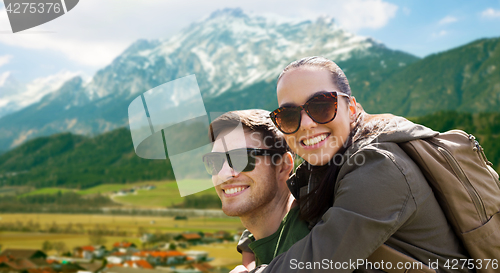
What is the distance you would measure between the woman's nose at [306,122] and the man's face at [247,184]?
36.2 inches

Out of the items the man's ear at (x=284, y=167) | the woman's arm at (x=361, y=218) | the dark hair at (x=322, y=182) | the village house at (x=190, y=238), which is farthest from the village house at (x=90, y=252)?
the woman's arm at (x=361, y=218)

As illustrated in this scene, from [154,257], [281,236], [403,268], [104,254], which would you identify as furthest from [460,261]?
[104,254]

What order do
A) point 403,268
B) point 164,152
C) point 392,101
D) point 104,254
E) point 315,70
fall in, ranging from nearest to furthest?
point 403,268, point 315,70, point 164,152, point 104,254, point 392,101

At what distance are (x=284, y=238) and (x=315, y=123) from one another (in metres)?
1.04

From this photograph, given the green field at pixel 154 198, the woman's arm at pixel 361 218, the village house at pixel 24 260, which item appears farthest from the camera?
the green field at pixel 154 198

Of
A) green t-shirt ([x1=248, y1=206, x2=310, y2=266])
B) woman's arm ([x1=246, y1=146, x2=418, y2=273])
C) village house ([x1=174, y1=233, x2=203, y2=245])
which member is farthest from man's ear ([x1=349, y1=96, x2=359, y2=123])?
village house ([x1=174, y1=233, x2=203, y2=245])

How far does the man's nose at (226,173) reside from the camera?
3283mm

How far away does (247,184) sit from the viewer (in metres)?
3.29

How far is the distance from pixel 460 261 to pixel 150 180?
166920 millimetres

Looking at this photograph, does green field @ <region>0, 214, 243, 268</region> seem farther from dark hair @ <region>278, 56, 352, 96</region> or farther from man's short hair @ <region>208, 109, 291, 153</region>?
dark hair @ <region>278, 56, 352, 96</region>

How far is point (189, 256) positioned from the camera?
335ft

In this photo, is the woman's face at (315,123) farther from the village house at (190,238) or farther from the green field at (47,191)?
the green field at (47,191)

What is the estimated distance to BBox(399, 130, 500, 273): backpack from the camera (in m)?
2.01

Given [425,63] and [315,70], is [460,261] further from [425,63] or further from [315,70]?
[425,63]
